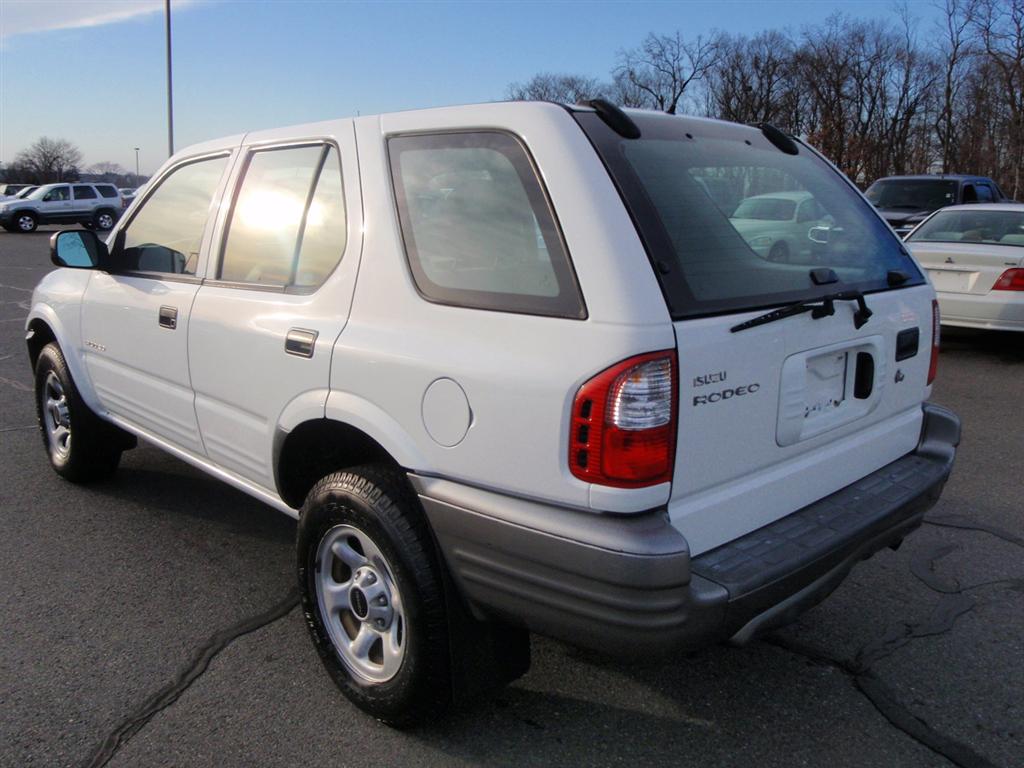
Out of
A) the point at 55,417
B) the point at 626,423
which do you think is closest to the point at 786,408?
the point at 626,423

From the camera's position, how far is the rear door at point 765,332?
225 centimetres

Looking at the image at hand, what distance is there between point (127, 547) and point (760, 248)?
308 cm

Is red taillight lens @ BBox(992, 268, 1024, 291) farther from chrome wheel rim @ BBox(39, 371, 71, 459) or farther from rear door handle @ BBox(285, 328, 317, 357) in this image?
chrome wheel rim @ BBox(39, 371, 71, 459)

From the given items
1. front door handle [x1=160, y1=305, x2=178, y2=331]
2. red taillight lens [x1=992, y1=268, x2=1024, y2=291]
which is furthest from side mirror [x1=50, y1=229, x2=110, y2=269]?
red taillight lens [x1=992, y1=268, x2=1024, y2=291]

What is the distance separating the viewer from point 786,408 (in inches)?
97.2

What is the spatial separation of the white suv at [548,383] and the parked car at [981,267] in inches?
222

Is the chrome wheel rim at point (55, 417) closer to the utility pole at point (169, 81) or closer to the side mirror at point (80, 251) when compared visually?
the side mirror at point (80, 251)

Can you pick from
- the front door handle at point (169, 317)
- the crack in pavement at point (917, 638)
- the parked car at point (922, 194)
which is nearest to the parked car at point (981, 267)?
the parked car at point (922, 194)

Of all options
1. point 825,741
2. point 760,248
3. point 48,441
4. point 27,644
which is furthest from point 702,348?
point 48,441

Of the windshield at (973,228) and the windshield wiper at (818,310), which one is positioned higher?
the windshield at (973,228)

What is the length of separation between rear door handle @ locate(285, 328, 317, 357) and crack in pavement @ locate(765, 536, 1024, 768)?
193cm

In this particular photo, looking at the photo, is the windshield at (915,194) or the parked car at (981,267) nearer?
the parked car at (981,267)

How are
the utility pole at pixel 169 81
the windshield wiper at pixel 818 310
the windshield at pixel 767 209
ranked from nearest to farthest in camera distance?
the windshield wiper at pixel 818 310 < the windshield at pixel 767 209 < the utility pole at pixel 169 81

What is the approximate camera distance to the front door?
11.7 ft
